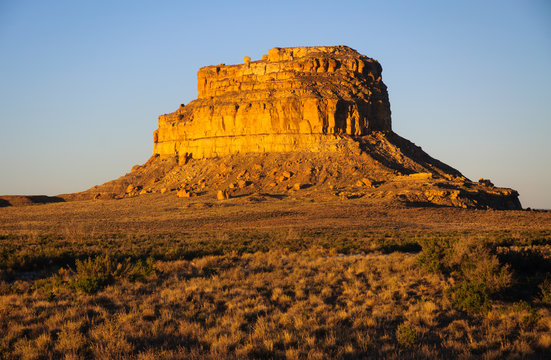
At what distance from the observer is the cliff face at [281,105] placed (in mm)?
60688

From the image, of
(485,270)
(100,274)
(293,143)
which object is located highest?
(293,143)

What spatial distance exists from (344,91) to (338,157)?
12.4 metres

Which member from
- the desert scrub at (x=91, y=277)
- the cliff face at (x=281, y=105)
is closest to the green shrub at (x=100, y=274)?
the desert scrub at (x=91, y=277)

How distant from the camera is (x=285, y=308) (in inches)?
364

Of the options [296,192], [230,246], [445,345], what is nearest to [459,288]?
[445,345]

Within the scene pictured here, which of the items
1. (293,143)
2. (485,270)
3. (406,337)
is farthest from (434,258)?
(293,143)

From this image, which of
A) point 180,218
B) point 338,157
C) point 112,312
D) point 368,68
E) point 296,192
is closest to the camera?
point 112,312

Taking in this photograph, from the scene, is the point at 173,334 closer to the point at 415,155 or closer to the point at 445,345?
the point at 445,345

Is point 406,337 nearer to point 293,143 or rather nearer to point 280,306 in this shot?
point 280,306

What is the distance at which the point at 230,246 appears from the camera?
19078 mm

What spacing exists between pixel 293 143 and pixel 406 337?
54.3m

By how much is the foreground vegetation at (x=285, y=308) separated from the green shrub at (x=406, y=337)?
2 cm

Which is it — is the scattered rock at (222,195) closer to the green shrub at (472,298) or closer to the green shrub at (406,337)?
the green shrub at (472,298)

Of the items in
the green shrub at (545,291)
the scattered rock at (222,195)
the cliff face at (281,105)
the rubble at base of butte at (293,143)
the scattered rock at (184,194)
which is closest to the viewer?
the green shrub at (545,291)
